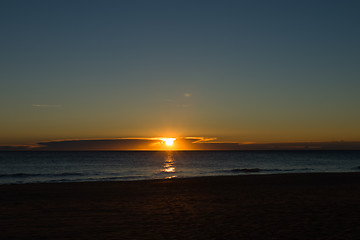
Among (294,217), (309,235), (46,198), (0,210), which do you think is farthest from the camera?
(46,198)

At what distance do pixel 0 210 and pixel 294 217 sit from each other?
1142 cm

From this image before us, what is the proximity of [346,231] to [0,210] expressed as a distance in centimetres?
1265

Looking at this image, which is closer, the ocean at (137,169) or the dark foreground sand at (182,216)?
the dark foreground sand at (182,216)

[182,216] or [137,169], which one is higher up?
[182,216]

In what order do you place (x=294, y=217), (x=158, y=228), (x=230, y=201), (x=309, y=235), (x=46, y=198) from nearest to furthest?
(x=309, y=235), (x=158, y=228), (x=294, y=217), (x=230, y=201), (x=46, y=198)

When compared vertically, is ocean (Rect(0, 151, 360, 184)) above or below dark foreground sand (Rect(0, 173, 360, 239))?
below

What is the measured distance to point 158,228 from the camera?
9.96 metres

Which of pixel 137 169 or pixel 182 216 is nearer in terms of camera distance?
pixel 182 216

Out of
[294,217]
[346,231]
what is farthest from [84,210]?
[346,231]

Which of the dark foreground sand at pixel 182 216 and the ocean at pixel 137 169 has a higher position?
the dark foreground sand at pixel 182 216

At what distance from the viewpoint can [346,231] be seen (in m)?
9.34

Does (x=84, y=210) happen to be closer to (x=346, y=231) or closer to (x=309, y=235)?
(x=309, y=235)

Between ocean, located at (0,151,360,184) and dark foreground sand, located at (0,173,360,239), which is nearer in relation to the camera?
dark foreground sand, located at (0,173,360,239)

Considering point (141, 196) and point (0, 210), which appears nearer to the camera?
point (0, 210)
